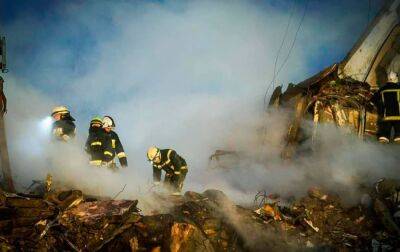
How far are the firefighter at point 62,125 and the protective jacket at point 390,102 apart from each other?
7.86 meters

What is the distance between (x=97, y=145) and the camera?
26.7 ft

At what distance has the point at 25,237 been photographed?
5.23 meters

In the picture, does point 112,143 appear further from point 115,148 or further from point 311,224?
point 311,224

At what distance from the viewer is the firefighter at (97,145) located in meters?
8.12

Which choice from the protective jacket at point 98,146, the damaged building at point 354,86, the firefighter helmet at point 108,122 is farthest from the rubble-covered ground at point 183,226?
the damaged building at point 354,86

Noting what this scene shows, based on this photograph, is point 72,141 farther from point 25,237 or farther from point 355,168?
point 355,168

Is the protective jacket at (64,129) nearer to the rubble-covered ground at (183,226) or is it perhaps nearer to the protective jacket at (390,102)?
the rubble-covered ground at (183,226)

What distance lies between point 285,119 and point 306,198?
3617 mm

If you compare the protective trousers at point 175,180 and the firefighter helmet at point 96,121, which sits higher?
the firefighter helmet at point 96,121

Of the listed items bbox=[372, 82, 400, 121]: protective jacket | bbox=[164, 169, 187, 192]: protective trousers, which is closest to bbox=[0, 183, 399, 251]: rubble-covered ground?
bbox=[164, 169, 187, 192]: protective trousers

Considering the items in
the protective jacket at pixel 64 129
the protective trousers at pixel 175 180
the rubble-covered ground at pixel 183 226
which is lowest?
the rubble-covered ground at pixel 183 226

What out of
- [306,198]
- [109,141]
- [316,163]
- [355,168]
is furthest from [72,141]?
→ [355,168]

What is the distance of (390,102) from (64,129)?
810cm

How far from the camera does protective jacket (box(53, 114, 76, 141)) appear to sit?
26.3ft
